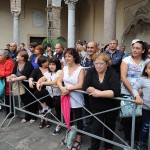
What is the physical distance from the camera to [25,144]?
3.97 m

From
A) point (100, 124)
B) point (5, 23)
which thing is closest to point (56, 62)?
point (100, 124)

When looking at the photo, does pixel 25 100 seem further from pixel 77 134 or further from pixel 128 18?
pixel 128 18

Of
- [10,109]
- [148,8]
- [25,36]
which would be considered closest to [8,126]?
[10,109]

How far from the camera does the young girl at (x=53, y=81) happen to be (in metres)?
4.10

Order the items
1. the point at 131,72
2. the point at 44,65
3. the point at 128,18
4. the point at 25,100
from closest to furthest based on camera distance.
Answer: the point at 131,72 → the point at 44,65 → the point at 25,100 → the point at 128,18

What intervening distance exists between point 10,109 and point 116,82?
270 centimetres

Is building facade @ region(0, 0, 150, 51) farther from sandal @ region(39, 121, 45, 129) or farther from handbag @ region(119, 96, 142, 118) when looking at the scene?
handbag @ region(119, 96, 142, 118)

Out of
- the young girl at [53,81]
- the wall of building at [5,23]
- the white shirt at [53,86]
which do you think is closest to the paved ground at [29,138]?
the young girl at [53,81]

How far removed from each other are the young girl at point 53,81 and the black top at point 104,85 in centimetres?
85

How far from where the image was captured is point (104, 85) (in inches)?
127

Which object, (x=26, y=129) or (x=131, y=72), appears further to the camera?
(x=26, y=129)

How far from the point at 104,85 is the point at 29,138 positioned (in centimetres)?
178

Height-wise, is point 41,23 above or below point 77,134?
above

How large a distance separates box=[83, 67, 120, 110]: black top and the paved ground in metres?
0.81
